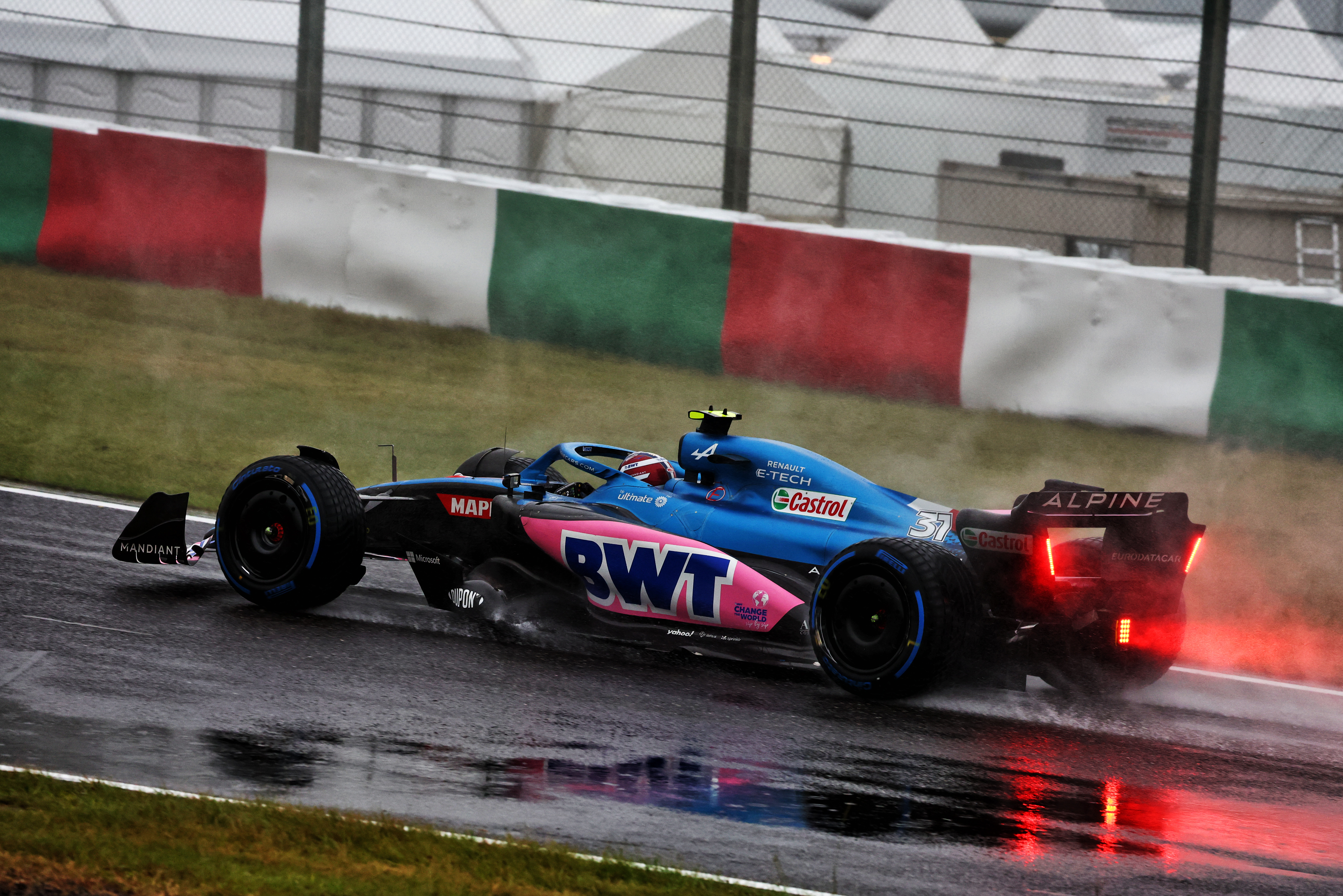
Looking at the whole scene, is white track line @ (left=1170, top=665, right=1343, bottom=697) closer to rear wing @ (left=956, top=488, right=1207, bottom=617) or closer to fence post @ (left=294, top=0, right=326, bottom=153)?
rear wing @ (left=956, top=488, right=1207, bottom=617)

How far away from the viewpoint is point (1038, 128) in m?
11.9

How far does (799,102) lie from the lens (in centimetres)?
1152

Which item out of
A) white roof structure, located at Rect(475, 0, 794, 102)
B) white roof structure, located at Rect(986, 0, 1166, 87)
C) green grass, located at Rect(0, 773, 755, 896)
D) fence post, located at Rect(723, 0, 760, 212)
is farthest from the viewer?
white roof structure, located at Rect(986, 0, 1166, 87)

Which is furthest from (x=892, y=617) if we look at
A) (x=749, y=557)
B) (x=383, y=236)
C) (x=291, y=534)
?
(x=383, y=236)

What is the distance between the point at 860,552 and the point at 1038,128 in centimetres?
671

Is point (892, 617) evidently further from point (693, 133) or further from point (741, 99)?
point (693, 133)

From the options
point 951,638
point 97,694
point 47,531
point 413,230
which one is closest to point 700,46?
point 413,230

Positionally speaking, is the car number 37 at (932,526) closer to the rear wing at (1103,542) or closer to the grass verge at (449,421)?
the rear wing at (1103,542)

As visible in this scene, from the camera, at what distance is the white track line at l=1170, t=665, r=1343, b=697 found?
7.20m

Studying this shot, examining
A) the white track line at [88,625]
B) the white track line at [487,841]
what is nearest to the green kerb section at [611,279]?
the white track line at [88,625]

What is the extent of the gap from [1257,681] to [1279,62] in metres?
5.14

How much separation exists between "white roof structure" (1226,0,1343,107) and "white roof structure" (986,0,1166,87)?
781mm

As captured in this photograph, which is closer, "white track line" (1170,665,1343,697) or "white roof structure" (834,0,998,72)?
"white track line" (1170,665,1343,697)

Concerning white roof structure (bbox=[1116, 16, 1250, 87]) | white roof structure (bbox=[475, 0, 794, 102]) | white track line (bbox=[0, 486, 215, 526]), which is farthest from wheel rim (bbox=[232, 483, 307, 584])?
white roof structure (bbox=[1116, 16, 1250, 87])
